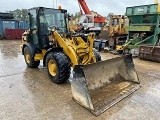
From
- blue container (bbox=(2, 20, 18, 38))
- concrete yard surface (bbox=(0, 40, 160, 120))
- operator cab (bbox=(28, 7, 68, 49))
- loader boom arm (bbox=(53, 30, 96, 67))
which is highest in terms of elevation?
blue container (bbox=(2, 20, 18, 38))

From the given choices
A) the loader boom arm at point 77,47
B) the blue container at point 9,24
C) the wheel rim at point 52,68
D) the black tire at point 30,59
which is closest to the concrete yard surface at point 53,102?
the wheel rim at point 52,68

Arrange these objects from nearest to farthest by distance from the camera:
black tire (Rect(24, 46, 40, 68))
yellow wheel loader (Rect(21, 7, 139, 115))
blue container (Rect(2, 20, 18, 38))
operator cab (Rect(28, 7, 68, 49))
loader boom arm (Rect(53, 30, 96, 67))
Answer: yellow wheel loader (Rect(21, 7, 139, 115)) → loader boom arm (Rect(53, 30, 96, 67)) → operator cab (Rect(28, 7, 68, 49)) → black tire (Rect(24, 46, 40, 68)) → blue container (Rect(2, 20, 18, 38))

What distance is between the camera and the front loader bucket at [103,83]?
141 inches

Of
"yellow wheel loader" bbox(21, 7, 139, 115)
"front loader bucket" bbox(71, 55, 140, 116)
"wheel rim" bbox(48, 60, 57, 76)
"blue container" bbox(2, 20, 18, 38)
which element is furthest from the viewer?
"blue container" bbox(2, 20, 18, 38)

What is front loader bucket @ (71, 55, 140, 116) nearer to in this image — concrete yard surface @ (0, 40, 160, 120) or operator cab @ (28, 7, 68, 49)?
concrete yard surface @ (0, 40, 160, 120)

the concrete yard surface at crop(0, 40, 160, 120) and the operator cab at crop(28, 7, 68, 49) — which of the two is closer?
the concrete yard surface at crop(0, 40, 160, 120)

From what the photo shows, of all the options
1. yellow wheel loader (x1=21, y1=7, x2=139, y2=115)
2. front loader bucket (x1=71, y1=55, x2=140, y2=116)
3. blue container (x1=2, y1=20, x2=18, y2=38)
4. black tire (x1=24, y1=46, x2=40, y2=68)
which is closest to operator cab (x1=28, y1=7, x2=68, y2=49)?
yellow wheel loader (x1=21, y1=7, x2=139, y2=115)

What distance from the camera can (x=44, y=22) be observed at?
5461 mm

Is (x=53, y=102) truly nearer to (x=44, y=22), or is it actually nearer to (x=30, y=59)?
(x=44, y=22)

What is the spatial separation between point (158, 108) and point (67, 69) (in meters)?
2.17

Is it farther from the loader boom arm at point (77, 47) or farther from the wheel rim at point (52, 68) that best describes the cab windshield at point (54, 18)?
the wheel rim at point (52, 68)

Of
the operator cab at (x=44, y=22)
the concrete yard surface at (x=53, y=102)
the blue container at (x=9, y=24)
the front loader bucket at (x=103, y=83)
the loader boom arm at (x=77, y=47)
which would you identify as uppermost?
the blue container at (x=9, y=24)

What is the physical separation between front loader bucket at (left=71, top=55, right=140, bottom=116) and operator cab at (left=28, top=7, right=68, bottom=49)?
1.99 meters

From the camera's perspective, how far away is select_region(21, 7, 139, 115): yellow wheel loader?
12.2 feet
